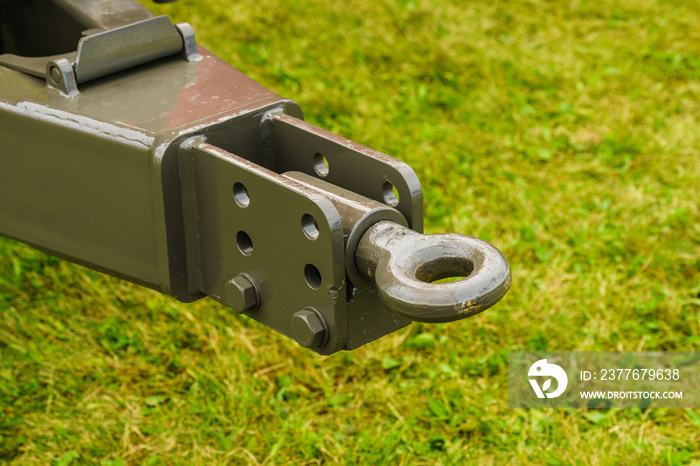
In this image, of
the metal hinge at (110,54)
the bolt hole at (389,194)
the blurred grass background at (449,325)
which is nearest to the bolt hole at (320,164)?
the bolt hole at (389,194)

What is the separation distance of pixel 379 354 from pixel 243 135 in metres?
1.29

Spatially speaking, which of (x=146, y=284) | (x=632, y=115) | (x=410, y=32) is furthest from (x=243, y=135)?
(x=410, y=32)

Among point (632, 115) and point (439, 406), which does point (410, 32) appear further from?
point (439, 406)

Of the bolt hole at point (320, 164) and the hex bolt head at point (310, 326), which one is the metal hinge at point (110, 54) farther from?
the hex bolt head at point (310, 326)

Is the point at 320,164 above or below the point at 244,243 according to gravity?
above

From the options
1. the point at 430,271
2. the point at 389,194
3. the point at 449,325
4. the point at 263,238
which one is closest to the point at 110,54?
the point at 263,238

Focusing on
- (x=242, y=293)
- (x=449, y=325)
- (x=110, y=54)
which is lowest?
(x=449, y=325)

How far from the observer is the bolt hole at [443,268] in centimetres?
149

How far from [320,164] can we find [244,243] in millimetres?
210

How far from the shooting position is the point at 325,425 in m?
2.68

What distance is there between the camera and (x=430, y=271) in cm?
150

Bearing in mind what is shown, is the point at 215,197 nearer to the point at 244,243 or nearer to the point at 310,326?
the point at 244,243

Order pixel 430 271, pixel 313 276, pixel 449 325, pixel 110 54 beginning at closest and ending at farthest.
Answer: pixel 430 271
pixel 313 276
pixel 110 54
pixel 449 325

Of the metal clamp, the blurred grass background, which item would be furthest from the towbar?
the blurred grass background
